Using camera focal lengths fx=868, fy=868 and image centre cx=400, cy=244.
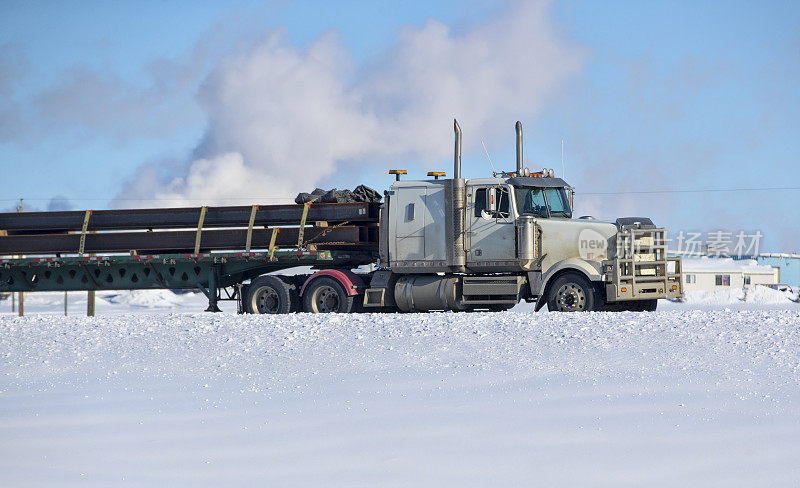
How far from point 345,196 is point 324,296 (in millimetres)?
2230

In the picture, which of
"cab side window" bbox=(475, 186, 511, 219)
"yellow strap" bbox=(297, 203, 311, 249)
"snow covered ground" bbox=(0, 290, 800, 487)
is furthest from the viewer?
"yellow strap" bbox=(297, 203, 311, 249)

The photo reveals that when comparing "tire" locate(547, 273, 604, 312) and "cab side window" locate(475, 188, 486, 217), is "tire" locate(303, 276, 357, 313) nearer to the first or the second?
"cab side window" locate(475, 188, 486, 217)

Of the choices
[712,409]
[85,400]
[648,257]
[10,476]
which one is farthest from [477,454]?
[648,257]

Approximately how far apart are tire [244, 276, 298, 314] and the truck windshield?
5495mm

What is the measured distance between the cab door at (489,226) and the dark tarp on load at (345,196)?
2.56 metres

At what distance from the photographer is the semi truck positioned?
16.8m

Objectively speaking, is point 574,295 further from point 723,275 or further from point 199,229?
point 723,275

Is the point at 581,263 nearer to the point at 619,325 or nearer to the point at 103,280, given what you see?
the point at 619,325

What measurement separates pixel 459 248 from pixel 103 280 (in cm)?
875

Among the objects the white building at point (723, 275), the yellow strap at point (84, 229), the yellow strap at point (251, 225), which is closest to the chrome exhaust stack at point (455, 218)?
the yellow strap at point (251, 225)

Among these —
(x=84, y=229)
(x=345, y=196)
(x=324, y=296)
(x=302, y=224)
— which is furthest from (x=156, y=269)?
Answer: (x=345, y=196)

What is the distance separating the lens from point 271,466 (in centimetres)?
630

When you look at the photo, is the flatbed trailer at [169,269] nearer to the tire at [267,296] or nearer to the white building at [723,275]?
the tire at [267,296]

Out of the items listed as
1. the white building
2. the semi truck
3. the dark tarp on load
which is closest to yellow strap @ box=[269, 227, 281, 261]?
the semi truck
